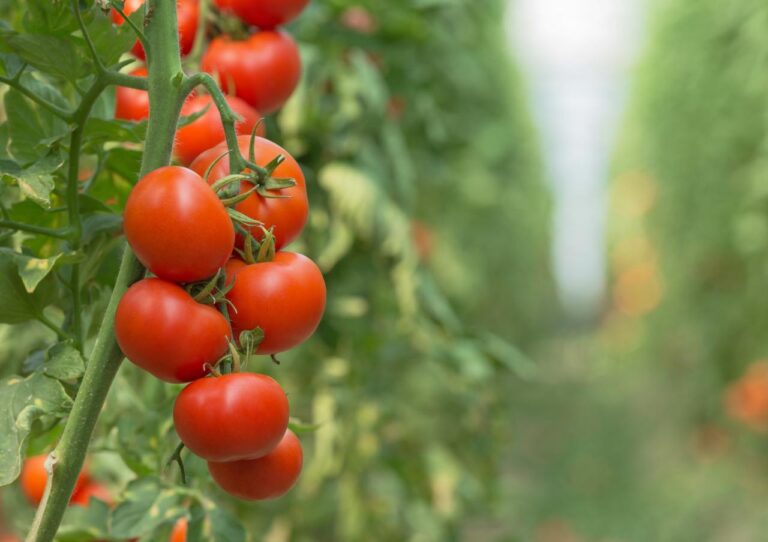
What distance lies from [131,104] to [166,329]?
249 mm

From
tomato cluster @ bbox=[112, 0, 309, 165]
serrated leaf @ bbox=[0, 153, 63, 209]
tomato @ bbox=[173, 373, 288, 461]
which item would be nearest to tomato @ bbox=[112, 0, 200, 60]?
tomato cluster @ bbox=[112, 0, 309, 165]

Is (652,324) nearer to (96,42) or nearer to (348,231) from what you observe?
(348,231)

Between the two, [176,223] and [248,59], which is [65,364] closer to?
[176,223]

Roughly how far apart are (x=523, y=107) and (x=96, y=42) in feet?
16.8

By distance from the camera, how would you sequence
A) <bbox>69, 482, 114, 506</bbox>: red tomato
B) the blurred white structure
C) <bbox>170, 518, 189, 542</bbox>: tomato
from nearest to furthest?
1. <bbox>170, 518, 189, 542</bbox>: tomato
2. <bbox>69, 482, 114, 506</bbox>: red tomato
3. the blurred white structure

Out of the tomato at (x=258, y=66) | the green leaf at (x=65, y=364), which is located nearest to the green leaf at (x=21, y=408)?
the green leaf at (x=65, y=364)

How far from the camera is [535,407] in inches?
200

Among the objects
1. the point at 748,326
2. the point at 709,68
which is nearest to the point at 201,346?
the point at 748,326

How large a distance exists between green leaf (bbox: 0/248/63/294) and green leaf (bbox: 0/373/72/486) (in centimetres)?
4

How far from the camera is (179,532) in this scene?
0.63 meters

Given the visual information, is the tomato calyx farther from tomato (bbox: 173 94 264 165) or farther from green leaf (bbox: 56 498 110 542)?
green leaf (bbox: 56 498 110 542)

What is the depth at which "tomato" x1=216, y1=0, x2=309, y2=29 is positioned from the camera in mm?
601

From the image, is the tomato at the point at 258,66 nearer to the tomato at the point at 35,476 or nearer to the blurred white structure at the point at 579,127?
the tomato at the point at 35,476

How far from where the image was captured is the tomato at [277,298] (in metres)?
0.42
